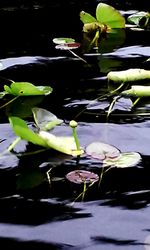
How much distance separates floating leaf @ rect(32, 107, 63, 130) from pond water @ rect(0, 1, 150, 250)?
0.06ft

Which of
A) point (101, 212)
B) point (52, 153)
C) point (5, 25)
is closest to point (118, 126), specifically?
point (52, 153)

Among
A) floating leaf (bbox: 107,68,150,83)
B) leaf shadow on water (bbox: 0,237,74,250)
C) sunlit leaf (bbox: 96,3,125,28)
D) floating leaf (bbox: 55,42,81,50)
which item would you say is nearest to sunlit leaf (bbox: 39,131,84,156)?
leaf shadow on water (bbox: 0,237,74,250)

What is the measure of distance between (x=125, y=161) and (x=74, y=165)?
99 mm

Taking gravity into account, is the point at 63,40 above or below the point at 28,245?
above

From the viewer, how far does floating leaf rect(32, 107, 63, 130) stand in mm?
1116

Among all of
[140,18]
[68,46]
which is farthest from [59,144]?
[140,18]

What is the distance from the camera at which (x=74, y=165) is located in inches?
39.2

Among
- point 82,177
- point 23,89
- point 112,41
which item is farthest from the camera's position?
point 112,41

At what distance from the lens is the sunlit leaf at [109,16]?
5.82ft

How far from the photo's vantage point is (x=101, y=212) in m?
0.85

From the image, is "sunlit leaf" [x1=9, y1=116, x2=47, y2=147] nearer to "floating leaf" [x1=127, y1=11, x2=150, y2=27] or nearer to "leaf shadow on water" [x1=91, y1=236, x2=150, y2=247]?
"leaf shadow on water" [x1=91, y1=236, x2=150, y2=247]

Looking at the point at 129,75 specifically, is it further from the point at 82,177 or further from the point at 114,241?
the point at 114,241

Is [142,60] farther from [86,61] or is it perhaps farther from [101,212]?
[101,212]

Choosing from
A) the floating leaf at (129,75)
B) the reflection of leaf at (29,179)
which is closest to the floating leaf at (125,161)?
the reflection of leaf at (29,179)
